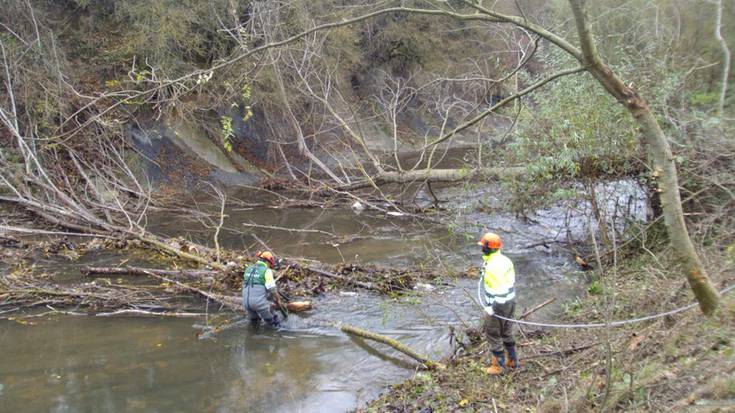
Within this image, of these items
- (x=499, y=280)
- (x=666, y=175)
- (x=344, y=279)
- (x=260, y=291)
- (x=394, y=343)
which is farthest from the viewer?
(x=344, y=279)

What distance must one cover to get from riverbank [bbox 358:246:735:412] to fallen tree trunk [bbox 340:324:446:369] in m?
0.14

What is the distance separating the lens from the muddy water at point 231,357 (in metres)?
6.02

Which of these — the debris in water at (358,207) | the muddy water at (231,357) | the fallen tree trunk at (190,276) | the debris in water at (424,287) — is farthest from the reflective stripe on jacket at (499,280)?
the debris in water at (358,207)

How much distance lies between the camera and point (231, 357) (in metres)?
7.05

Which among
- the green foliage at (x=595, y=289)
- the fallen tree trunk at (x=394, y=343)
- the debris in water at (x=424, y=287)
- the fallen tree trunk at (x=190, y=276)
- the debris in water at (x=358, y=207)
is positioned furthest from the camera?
the debris in water at (x=358, y=207)

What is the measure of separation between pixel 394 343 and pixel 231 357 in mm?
2197

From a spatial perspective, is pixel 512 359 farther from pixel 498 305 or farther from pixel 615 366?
pixel 615 366

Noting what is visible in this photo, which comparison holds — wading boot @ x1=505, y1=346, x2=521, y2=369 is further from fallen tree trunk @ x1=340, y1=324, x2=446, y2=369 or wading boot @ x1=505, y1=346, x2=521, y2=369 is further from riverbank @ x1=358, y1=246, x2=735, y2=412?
fallen tree trunk @ x1=340, y1=324, x2=446, y2=369

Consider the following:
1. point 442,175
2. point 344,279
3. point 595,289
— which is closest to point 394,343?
point 344,279

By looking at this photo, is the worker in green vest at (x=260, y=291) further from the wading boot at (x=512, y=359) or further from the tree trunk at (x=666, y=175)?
the tree trunk at (x=666, y=175)

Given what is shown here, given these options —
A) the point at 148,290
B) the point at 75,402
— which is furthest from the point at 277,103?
the point at 75,402

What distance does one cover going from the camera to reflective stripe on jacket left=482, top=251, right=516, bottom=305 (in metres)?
5.94

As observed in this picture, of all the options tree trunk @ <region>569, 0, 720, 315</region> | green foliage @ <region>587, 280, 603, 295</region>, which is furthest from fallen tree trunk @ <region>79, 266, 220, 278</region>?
tree trunk @ <region>569, 0, 720, 315</region>

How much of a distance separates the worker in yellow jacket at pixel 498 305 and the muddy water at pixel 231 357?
84 centimetres
